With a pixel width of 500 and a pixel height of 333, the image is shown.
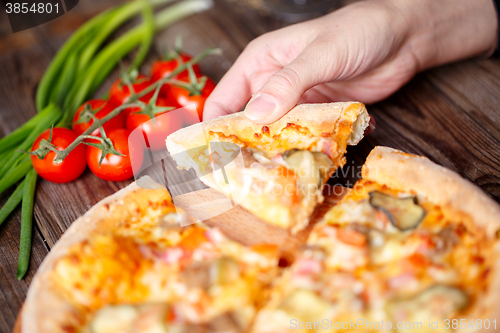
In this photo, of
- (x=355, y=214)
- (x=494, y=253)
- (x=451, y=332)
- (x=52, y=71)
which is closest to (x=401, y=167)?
(x=355, y=214)

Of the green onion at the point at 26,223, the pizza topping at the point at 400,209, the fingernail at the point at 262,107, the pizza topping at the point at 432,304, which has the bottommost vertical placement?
the green onion at the point at 26,223

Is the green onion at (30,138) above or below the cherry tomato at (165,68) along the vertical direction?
below

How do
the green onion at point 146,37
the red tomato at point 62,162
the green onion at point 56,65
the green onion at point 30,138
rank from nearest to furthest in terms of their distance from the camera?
the red tomato at point 62,162
the green onion at point 30,138
the green onion at point 56,65
the green onion at point 146,37

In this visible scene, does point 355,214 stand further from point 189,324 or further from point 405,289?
point 189,324

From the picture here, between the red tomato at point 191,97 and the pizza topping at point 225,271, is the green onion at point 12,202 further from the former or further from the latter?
the pizza topping at point 225,271

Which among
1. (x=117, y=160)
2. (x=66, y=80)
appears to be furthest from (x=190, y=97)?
(x=66, y=80)

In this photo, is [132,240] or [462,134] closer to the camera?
[132,240]

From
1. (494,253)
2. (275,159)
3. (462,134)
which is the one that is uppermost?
(275,159)

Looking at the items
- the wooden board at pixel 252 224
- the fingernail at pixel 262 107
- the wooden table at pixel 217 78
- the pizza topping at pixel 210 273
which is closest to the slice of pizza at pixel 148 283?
the pizza topping at pixel 210 273
